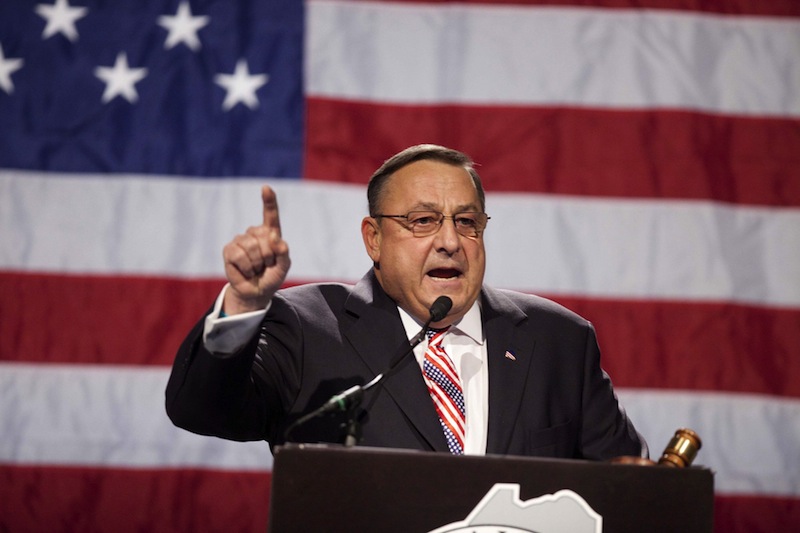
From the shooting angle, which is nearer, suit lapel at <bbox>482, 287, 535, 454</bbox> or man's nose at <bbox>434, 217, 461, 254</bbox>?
suit lapel at <bbox>482, 287, 535, 454</bbox>

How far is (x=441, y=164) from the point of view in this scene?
2.15 m

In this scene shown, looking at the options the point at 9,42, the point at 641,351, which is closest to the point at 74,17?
the point at 9,42

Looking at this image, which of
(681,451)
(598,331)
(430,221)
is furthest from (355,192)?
(681,451)

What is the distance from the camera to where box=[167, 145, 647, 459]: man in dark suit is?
6.21 feet

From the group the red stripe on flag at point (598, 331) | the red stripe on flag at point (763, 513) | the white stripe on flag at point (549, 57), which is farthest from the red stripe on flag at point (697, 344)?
the white stripe on flag at point (549, 57)

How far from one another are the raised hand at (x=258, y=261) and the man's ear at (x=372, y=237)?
0.61 meters

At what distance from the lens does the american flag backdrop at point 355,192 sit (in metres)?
3.28

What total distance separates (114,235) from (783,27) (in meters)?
2.75

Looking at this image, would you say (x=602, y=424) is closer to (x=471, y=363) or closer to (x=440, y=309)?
(x=471, y=363)

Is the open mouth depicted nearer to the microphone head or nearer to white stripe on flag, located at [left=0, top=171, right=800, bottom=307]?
the microphone head

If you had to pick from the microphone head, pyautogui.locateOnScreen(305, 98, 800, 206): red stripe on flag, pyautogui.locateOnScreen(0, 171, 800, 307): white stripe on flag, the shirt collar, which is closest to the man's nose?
the shirt collar

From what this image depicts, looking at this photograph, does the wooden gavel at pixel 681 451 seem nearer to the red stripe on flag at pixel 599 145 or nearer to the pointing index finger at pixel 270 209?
Answer: the pointing index finger at pixel 270 209

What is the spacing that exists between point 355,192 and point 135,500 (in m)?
1.40

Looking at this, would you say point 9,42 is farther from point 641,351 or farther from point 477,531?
point 477,531
